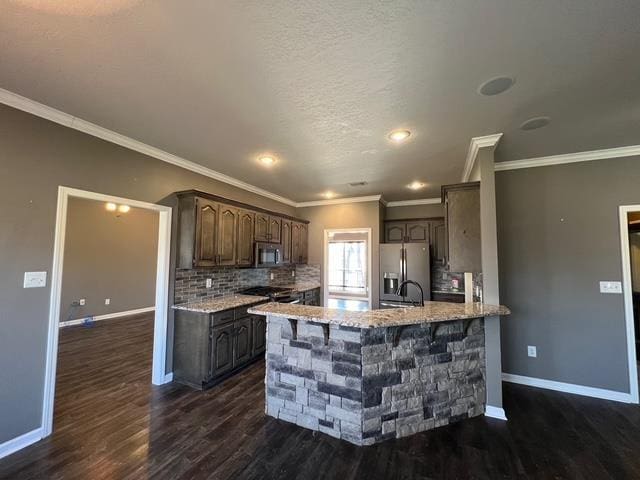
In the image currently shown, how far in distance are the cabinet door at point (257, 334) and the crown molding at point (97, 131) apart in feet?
7.16

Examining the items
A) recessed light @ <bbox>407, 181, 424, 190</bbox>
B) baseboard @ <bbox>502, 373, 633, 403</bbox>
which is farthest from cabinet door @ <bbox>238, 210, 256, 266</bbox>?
baseboard @ <bbox>502, 373, 633, 403</bbox>

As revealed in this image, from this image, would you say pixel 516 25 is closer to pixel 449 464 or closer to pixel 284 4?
pixel 284 4

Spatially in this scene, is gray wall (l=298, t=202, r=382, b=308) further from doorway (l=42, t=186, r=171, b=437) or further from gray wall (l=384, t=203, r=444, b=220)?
doorway (l=42, t=186, r=171, b=437)

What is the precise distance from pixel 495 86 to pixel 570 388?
3464mm

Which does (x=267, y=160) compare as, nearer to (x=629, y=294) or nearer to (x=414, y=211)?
(x=414, y=211)

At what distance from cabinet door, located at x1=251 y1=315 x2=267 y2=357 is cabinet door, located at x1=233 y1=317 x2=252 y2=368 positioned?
8 centimetres

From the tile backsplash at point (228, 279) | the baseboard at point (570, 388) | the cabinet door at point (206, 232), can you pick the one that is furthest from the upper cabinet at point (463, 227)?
the tile backsplash at point (228, 279)

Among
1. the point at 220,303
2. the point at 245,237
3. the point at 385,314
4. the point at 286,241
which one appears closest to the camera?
the point at 385,314

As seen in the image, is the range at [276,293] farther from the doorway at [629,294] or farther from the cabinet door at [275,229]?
the doorway at [629,294]

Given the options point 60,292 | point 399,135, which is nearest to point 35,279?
point 60,292

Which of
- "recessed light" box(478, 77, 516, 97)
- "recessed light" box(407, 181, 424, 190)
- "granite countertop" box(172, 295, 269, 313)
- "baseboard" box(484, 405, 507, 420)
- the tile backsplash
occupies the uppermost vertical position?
"recessed light" box(407, 181, 424, 190)

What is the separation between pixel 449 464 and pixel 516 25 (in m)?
2.88

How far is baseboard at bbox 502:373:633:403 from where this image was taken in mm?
2975

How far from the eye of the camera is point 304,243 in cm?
579
